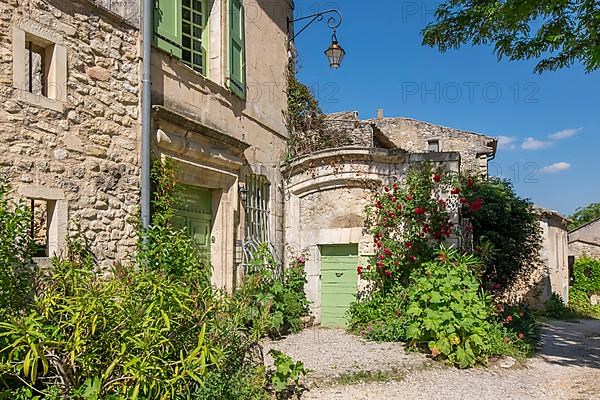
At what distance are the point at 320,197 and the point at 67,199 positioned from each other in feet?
16.8

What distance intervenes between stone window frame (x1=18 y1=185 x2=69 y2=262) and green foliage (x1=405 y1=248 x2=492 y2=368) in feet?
13.5

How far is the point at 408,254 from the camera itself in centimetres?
806

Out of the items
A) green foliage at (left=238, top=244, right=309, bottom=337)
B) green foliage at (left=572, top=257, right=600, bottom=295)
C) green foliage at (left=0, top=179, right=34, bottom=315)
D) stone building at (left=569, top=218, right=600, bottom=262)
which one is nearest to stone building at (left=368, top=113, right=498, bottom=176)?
Result: stone building at (left=569, top=218, right=600, bottom=262)

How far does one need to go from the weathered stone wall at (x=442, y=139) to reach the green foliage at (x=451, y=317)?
13.0 metres

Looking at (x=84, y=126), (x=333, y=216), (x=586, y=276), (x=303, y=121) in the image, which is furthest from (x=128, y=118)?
(x=586, y=276)

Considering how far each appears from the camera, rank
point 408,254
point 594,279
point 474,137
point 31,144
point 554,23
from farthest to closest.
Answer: point 474,137 → point 594,279 → point 408,254 → point 554,23 → point 31,144

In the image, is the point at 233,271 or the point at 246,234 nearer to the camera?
the point at 233,271

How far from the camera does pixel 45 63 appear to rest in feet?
15.6

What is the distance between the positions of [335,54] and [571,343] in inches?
252

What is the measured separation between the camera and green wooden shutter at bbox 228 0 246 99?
7.55m

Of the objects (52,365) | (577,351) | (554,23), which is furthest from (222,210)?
(577,351)

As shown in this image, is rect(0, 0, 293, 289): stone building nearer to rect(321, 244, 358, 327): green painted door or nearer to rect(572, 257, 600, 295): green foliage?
rect(321, 244, 358, 327): green painted door

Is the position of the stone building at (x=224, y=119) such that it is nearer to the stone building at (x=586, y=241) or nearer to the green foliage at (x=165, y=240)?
the green foliage at (x=165, y=240)

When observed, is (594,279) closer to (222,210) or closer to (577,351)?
(577,351)
